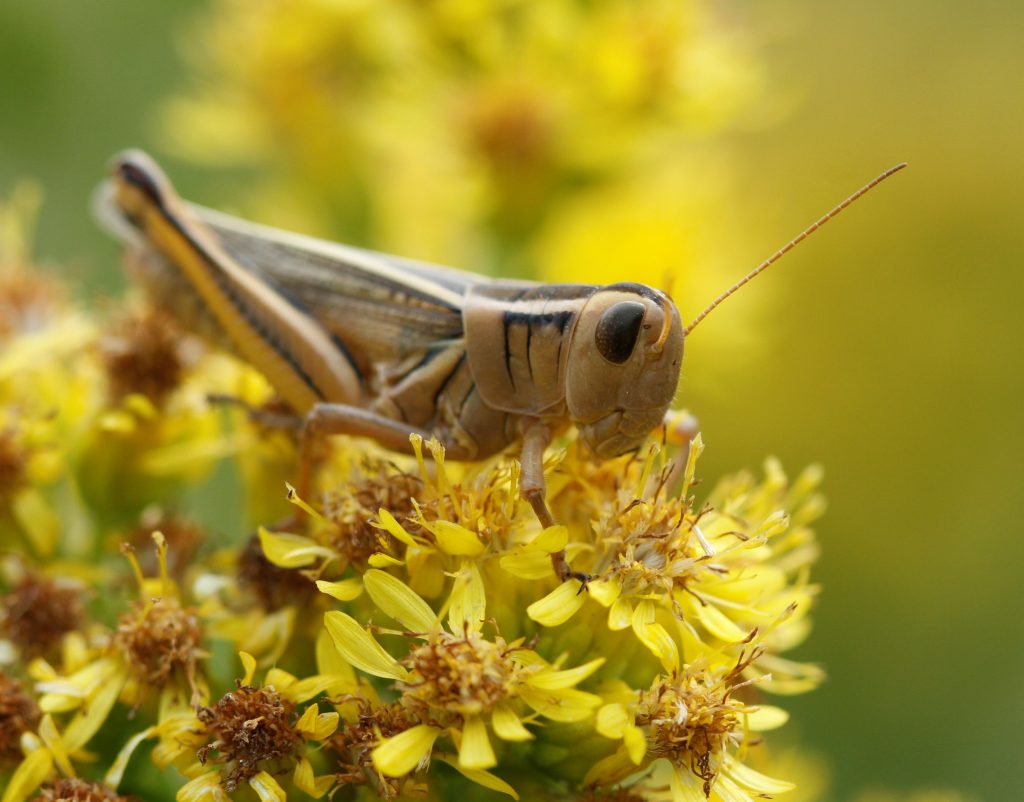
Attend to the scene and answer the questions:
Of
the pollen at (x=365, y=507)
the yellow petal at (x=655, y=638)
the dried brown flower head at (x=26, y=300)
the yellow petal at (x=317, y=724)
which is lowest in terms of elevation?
the yellow petal at (x=317, y=724)

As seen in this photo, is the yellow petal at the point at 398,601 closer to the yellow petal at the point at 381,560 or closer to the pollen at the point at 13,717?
the yellow petal at the point at 381,560

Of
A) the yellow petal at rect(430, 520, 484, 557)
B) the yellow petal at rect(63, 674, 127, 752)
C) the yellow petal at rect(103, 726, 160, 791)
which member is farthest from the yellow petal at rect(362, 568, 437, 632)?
the yellow petal at rect(63, 674, 127, 752)

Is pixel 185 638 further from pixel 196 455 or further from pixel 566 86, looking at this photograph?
pixel 566 86

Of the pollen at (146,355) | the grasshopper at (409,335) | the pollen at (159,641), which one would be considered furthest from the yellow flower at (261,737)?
the pollen at (146,355)

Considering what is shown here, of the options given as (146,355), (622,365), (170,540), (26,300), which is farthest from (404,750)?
(26,300)

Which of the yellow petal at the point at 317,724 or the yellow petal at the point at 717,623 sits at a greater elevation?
the yellow petal at the point at 717,623

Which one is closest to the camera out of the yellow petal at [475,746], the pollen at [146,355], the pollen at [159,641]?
the yellow petal at [475,746]

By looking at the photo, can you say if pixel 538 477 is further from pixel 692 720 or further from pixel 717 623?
pixel 692 720

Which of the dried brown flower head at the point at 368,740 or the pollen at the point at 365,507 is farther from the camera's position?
the pollen at the point at 365,507
